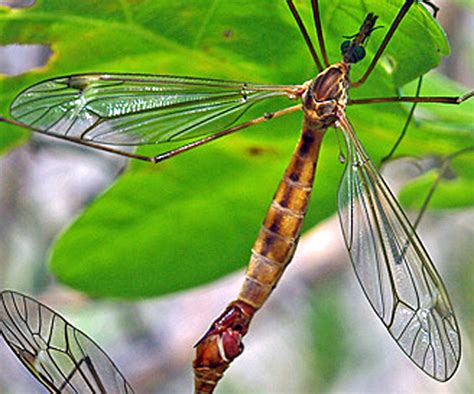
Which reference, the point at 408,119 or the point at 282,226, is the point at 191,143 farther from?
the point at 408,119

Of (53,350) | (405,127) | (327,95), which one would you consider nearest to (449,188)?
(405,127)

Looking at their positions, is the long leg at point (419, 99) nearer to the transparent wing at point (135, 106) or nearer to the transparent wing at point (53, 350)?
the transparent wing at point (135, 106)

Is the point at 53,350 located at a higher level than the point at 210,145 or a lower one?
lower

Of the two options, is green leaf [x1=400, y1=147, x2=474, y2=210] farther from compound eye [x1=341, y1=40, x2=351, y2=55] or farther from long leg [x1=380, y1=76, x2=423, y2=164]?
compound eye [x1=341, y1=40, x2=351, y2=55]

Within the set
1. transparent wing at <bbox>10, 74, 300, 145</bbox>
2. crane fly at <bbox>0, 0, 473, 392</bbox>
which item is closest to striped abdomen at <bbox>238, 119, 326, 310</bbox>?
crane fly at <bbox>0, 0, 473, 392</bbox>

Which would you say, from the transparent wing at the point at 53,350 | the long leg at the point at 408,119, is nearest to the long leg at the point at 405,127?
the long leg at the point at 408,119

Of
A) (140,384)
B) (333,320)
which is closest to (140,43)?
(140,384)

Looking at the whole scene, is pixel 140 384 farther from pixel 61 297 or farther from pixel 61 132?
pixel 61 132
